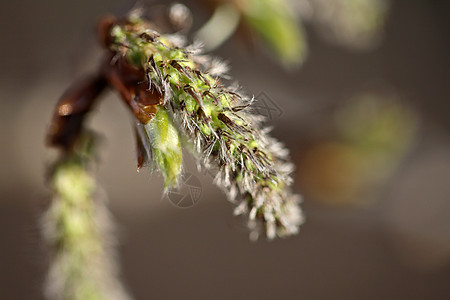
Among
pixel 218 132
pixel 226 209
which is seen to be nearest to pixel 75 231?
pixel 218 132

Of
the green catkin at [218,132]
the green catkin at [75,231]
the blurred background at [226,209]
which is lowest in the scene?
the blurred background at [226,209]

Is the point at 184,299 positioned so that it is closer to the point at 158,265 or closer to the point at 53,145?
the point at 158,265

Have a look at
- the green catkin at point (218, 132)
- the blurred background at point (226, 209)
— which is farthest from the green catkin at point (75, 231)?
the blurred background at point (226, 209)

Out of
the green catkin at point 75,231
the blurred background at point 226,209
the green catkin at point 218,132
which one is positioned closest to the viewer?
the green catkin at point 218,132

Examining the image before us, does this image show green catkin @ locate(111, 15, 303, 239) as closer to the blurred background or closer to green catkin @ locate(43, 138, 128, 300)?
green catkin @ locate(43, 138, 128, 300)

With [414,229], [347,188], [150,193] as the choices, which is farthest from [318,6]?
[150,193]

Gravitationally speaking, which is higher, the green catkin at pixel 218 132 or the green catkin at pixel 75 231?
the green catkin at pixel 218 132

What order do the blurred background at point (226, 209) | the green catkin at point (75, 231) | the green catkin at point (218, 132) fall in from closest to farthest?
1. the green catkin at point (218, 132)
2. the green catkin at point (75, 231)
3. the blurred background at point (226, 209)

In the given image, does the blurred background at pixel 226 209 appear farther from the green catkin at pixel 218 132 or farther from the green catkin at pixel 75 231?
the green catkin at pixel 218 132

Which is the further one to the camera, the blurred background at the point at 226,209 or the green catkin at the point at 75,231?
the blurred background at the point at 226,209
